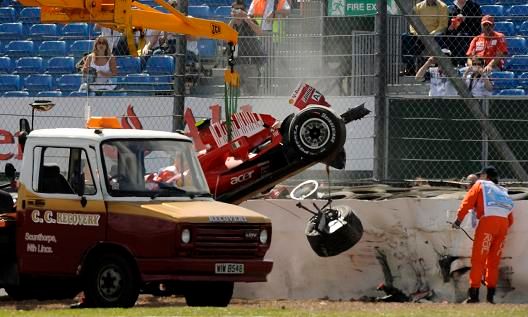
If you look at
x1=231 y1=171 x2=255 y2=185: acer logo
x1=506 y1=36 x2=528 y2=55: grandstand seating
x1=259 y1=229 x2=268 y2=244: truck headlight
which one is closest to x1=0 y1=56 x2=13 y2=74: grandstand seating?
x1=231 y1=171 x2=255 y2=185: acer logo

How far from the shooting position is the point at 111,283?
1345 centimetres

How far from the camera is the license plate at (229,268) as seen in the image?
44.1 ft

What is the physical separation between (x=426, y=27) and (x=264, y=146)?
2.76 m

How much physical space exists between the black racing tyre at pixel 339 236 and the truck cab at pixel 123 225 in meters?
1.88

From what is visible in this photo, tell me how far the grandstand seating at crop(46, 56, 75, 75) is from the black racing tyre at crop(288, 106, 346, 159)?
5.96m

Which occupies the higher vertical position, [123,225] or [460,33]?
[460,33]

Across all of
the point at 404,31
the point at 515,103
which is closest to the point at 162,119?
the point at 404,31

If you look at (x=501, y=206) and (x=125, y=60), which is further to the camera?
(x=125, y=60)

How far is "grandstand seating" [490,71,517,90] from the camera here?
16844 millimetres

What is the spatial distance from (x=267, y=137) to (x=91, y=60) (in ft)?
11.2

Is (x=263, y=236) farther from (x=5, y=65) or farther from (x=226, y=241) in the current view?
(x=5, y=65)

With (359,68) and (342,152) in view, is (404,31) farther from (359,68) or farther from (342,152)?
(342,152)

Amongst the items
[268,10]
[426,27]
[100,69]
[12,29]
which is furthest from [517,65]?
[12,29]

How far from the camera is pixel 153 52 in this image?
63.1 ft
